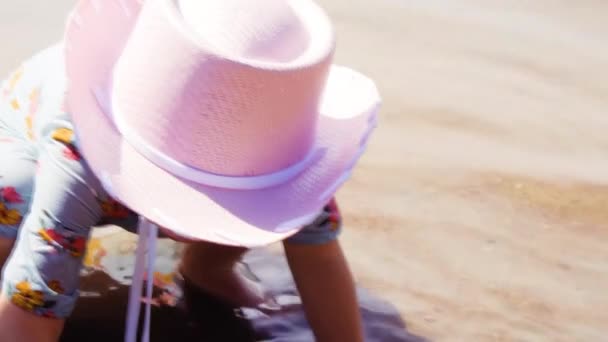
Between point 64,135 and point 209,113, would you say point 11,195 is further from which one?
point 209,113

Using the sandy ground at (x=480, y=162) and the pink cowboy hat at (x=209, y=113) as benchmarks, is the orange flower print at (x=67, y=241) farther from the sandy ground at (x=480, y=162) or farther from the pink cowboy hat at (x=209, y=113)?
the sandy ground at (x=480, y=162)

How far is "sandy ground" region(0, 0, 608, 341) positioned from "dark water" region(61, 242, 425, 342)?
0.06 m

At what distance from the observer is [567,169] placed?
→ 2391 mm

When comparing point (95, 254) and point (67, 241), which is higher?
point (67, 241)

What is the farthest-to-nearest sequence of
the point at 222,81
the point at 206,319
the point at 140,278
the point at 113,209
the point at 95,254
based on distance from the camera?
the point at 95,254
the point at 206,319
the point at 113,209
the point at 140,278
the point at 222,81

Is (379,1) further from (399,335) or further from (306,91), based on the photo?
(306,91)

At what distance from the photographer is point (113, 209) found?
143 centimetres

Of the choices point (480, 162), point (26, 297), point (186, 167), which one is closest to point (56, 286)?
point (26, 297)

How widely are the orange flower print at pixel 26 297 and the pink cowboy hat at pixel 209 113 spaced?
0.68 ft

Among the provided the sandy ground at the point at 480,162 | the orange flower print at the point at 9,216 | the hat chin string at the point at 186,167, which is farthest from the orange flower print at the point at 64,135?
the sandy ground at the point at 480,162

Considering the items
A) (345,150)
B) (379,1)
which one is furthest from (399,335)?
(379,1)

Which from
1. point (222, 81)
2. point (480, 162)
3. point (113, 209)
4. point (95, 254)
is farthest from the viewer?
point (480, 162)

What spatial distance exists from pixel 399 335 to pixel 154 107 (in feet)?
2.54

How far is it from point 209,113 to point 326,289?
0.42 meters
